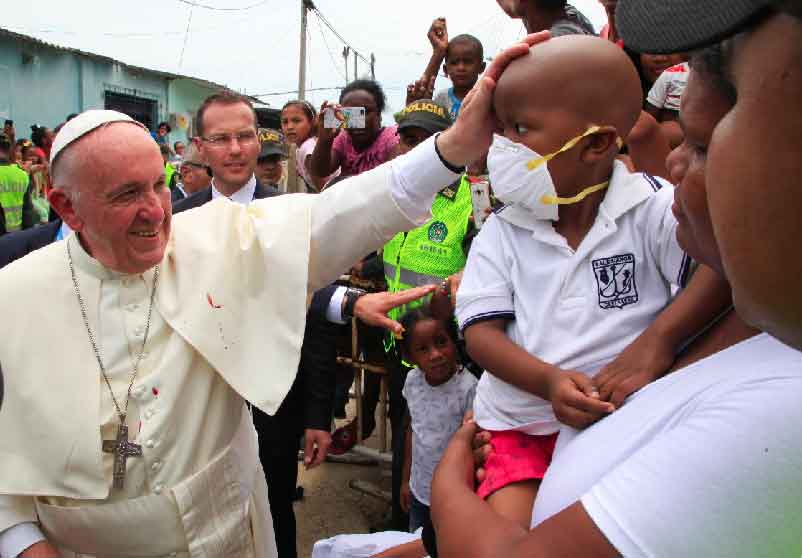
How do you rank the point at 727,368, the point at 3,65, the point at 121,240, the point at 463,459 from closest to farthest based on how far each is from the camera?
the point at 727,368, the point at 463,459, the point at 121,240, the point at 3,65

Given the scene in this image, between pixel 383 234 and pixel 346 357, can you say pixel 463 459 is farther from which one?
pixel 346 357

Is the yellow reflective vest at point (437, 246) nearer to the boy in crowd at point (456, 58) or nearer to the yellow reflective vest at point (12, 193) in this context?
the boy in crowd at point (456, 58)

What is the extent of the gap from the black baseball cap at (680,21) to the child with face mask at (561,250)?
947mm

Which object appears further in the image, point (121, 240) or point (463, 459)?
point (121, 240)

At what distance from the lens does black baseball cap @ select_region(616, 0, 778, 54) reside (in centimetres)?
59

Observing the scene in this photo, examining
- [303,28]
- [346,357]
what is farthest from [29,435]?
[303,28]

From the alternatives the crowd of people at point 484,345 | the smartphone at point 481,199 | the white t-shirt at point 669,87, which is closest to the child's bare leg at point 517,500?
the crowd of people at point 484,345

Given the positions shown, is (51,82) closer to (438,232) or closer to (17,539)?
(438,232)

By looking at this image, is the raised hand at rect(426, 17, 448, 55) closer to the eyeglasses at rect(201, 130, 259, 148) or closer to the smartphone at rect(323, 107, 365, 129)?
the smartphone at rect(323, 107, 365, 129)

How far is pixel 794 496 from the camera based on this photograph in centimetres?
82

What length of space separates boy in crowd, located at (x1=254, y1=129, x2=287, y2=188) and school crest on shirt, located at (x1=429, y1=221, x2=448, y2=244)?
2.41 metres

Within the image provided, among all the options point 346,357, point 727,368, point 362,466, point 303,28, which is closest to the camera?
point 727,368

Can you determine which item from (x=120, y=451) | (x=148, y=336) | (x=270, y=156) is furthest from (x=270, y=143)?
(x=120, y=451)

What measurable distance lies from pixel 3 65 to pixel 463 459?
76.7 ft
